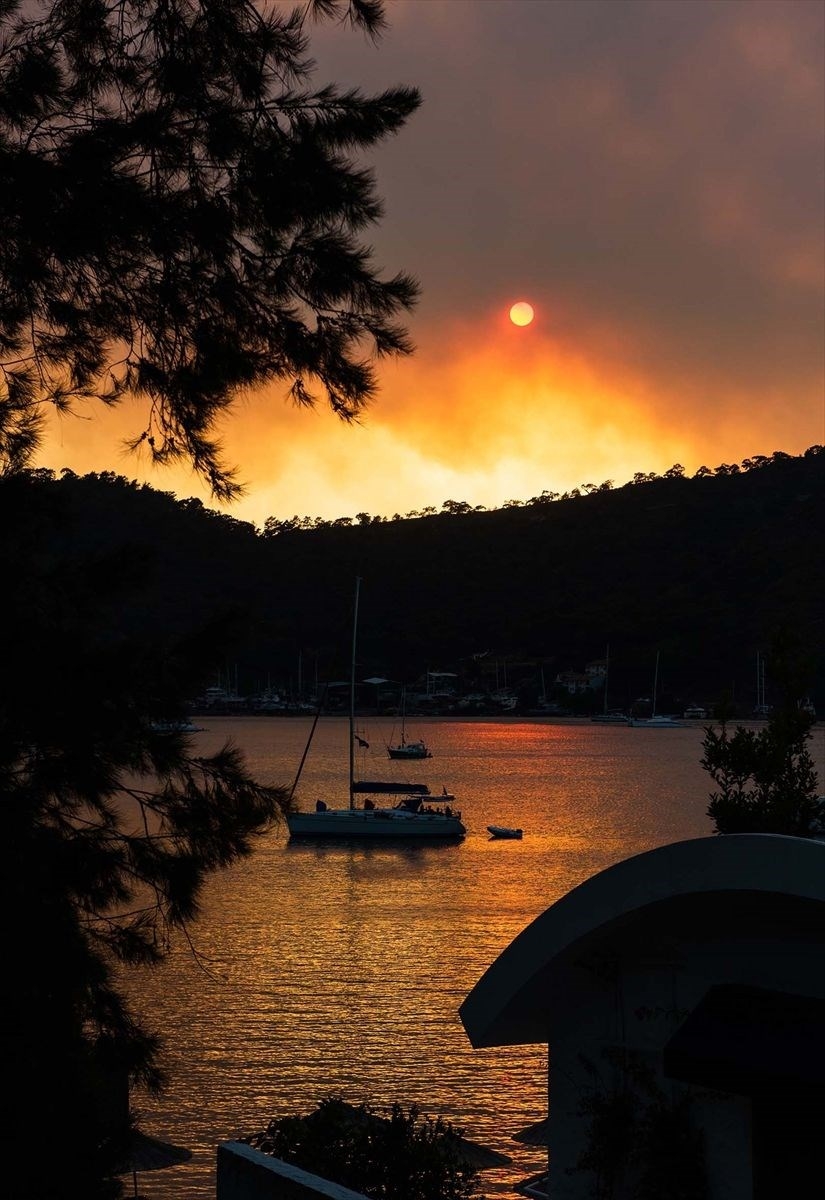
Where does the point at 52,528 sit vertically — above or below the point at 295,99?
below

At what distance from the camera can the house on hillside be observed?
23.2 ft

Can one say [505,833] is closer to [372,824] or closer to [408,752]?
[372,824]

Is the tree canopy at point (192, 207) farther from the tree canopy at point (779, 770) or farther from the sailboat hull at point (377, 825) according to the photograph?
the sailboat hull at point (377, 825)

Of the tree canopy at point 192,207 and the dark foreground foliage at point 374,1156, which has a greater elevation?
the tree canopy at point 192,207

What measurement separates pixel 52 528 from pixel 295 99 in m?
3.53

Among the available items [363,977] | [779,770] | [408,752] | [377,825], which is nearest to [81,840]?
[779,770]

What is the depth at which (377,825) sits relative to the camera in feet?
219

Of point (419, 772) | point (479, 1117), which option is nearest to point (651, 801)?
point (419, 772)

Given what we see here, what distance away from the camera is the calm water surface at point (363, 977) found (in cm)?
2505

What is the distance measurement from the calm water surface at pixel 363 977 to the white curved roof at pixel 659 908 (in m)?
2.47

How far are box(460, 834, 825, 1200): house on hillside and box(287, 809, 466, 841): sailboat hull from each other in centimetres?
5800

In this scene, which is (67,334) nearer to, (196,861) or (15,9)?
(15,9)

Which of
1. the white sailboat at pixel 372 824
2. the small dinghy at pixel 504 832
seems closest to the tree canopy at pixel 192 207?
the white sailboat at pixel 372 824

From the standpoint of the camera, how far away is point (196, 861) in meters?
8.98
